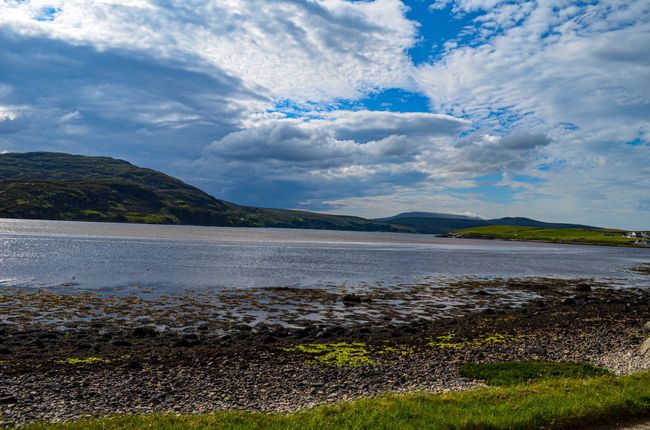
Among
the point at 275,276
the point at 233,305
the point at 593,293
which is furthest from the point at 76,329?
the point at 593,293

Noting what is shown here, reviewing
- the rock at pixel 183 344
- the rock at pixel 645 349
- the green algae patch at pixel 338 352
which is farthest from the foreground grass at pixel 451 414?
the rock at pixel 183 344

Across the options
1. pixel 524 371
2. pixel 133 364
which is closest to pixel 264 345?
pixel 133 364

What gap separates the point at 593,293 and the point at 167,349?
57469 mm

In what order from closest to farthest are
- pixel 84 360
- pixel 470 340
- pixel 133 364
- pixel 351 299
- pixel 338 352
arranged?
pixel 133 364 < pixel 84 360 < pixel 338 352 < pixel 470 340 < pixel 351 299

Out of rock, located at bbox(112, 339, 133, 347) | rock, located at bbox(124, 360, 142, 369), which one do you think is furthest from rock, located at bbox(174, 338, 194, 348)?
rock, located at bbox(124, 360, 142, 369)

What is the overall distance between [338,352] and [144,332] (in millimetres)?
13782

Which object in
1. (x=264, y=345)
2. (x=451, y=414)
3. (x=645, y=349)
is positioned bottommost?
(x=264, y=345)

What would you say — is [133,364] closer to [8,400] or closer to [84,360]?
[84,360]

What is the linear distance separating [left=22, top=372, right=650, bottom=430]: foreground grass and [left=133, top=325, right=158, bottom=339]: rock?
1721 centimetres

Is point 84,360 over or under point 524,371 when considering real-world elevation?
under

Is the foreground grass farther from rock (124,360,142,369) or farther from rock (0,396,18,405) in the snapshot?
rock (124,360,142,369)

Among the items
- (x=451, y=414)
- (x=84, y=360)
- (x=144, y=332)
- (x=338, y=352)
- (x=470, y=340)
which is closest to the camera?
(x=451, y=414)

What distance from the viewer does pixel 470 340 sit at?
101 ft

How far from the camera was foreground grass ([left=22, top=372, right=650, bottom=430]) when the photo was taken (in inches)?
496
